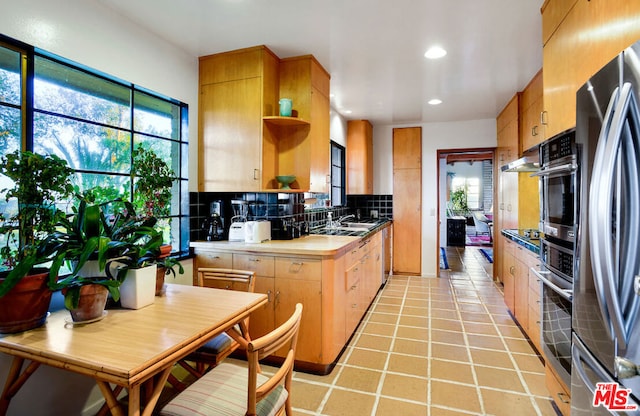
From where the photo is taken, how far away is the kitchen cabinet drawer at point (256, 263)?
96.8 inches

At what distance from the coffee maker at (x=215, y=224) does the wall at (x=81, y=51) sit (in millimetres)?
419

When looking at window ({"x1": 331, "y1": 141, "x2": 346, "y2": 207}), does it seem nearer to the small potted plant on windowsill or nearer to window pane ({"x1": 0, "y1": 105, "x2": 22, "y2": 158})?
the small potted plant on windowsill

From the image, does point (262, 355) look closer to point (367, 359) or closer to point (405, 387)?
point (405, 387)

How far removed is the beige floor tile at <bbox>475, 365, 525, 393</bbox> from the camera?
7.12 ft

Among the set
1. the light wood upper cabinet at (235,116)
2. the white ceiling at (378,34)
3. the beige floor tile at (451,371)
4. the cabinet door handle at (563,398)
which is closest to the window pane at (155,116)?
the light wood upper cabinet at (235,116)

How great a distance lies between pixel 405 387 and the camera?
2.18m

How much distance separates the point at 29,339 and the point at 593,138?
2234 mm

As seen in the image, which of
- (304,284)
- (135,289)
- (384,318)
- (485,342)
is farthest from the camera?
(384,318)

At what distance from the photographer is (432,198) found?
5.25 meters

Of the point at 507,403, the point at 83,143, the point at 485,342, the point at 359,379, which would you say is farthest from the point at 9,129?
the point at 485,342

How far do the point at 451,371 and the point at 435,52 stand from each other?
98.8 inches

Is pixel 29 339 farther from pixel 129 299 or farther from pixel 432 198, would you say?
pixel 432 198

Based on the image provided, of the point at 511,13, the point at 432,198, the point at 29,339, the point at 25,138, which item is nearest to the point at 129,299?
→ the point at 29,339

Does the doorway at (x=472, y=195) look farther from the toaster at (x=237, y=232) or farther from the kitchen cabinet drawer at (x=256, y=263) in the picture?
the kitchen cabinet drawer at (x=256, y=263)
